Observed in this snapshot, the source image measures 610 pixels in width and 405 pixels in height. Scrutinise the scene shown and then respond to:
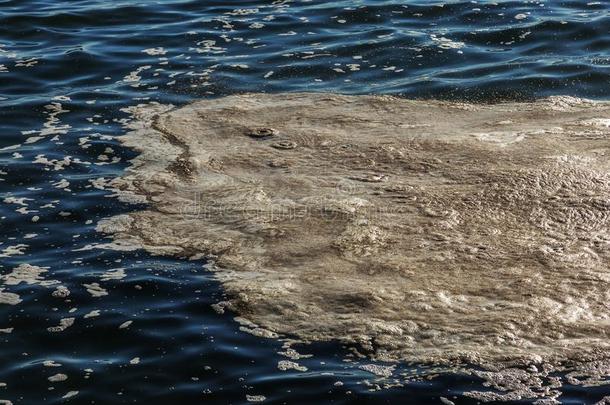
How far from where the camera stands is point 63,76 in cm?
807

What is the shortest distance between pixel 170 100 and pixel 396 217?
269cm

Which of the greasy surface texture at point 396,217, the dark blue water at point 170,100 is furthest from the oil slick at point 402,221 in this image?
the dark blue water at point 170,100

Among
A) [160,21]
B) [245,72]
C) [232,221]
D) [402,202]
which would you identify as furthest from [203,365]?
[160,21]

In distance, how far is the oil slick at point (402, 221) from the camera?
438 cm

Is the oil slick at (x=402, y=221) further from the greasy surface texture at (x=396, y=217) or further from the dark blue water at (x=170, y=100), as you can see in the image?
the dark blue water at (x=170, y=100)

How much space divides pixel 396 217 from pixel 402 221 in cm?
6

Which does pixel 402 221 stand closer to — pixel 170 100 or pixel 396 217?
pixel 396 217

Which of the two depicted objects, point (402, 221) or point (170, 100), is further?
point (170, 100)

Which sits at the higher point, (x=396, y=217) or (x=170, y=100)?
(x=170, y=100)

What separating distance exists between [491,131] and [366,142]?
0.81 meters

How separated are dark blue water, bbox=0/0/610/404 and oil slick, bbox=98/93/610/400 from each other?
187mm

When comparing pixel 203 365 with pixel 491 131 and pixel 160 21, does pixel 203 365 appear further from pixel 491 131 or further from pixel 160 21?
pixel 160 21

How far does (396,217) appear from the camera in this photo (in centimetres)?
542

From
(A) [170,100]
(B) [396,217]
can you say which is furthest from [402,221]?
(A) [170,100]
